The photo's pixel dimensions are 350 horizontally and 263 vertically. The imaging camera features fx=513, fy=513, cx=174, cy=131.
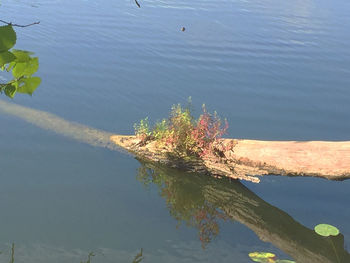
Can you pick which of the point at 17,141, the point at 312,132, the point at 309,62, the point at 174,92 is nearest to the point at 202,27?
the point at 309,62

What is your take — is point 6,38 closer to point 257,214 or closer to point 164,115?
point 257,214

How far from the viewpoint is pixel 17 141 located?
319 inches

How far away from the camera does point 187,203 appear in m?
7.18

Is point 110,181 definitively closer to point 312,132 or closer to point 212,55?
point 312,132

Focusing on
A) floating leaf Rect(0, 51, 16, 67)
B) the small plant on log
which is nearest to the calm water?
the small plant on log

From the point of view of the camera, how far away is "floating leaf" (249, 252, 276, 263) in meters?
5.90

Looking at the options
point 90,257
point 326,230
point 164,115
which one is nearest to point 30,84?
point 90,257

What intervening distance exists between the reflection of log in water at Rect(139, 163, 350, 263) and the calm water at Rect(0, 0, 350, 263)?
0.02 meters

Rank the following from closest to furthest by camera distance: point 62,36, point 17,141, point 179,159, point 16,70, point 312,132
→ 1. point 16,70
2. point 179,159
3. point 17,141
4. point 312,132
5. point 62,36

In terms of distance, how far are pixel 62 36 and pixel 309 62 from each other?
6131mm

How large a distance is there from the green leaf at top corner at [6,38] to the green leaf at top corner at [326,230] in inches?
217

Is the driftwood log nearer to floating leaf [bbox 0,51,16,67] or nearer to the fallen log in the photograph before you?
the fallen log

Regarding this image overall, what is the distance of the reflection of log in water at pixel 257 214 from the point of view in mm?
6234

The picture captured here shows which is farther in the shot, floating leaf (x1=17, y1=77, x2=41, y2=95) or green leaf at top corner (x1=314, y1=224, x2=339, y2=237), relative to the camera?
green leaf at top corner (x1=314, y1=224, x2=339, y2=237)
